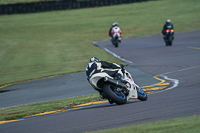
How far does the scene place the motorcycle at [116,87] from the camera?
8.58m

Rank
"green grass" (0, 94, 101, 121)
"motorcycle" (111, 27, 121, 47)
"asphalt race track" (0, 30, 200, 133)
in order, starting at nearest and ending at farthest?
"asphalt race track" (0, 30, 200, 133) < "green grass" (0, 94, 101, 121) < "motorcycle" (111, 27, 121, 47)

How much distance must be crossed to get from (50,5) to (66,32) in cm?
1249

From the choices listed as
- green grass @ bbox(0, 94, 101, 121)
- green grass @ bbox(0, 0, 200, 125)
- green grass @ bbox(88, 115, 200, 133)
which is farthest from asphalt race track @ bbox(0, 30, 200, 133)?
green grass @ bbox(0, 0, 200, 125)

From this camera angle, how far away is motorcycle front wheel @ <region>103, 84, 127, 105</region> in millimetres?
8523

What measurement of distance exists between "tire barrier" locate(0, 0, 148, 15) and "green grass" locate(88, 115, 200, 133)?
1872 inches

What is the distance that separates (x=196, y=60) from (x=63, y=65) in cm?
707

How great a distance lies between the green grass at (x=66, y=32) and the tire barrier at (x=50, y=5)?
88 centimetres

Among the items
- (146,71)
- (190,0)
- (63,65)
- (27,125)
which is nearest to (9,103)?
(27,125)

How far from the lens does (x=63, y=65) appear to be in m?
19.8

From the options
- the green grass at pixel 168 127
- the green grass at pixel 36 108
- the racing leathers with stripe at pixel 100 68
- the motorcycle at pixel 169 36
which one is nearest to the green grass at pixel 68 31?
the motorcycle at pixel 169 36

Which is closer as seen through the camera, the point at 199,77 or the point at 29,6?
the point at 199,77

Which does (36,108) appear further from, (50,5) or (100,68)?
(50,5)

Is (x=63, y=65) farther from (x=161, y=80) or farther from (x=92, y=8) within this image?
(x=92, y=8)

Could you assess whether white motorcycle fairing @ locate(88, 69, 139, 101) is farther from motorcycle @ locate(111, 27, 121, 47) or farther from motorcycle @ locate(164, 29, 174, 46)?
motorcycle @ locate(111, 27, 121, 47)
